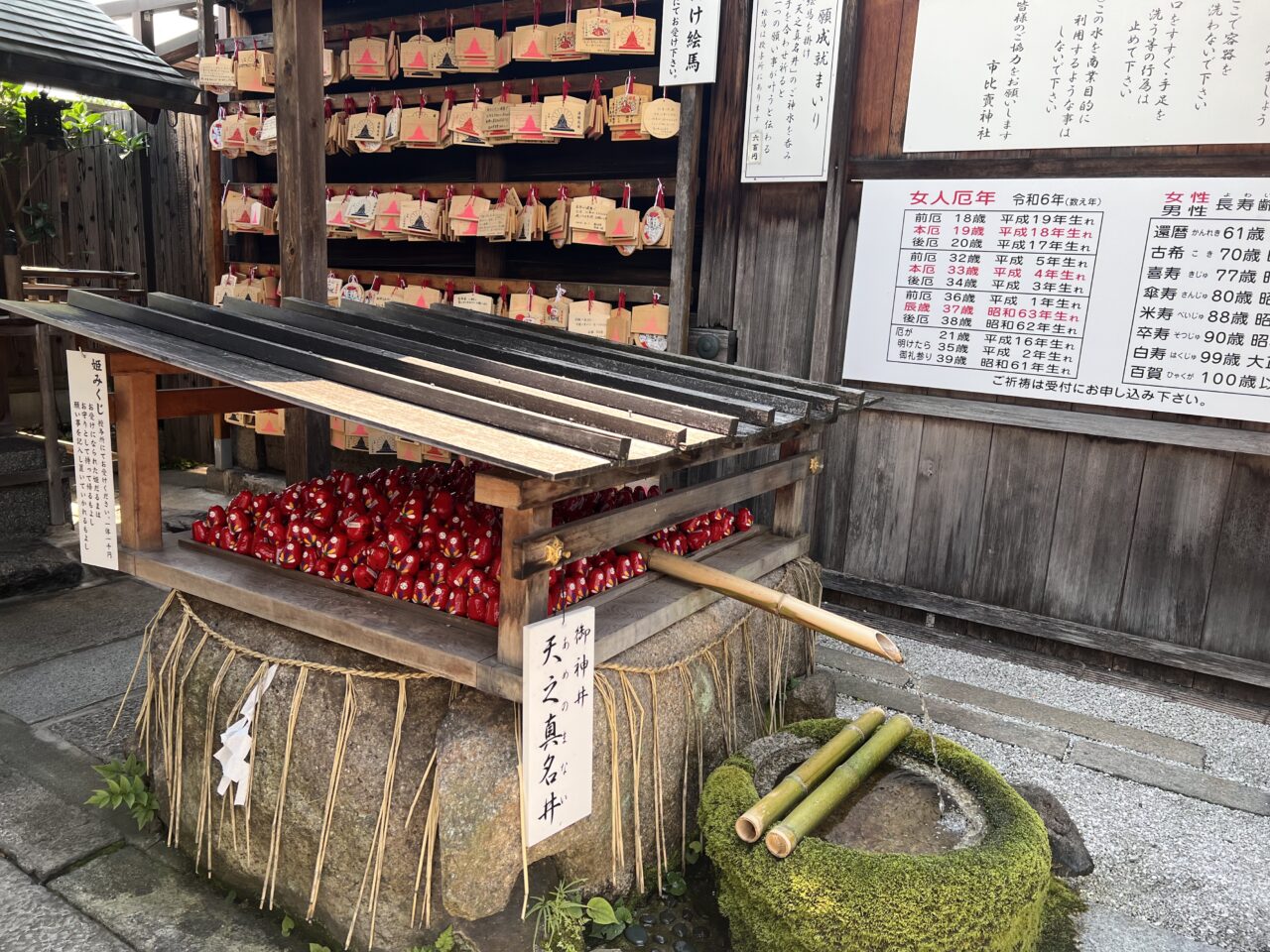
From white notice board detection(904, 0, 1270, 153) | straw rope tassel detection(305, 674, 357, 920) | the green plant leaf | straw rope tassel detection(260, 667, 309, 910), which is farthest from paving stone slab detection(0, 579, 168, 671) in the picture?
white notice board detection(904, 0, 1270, 153)

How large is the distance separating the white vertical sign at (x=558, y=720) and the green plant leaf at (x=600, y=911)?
1.16 feet

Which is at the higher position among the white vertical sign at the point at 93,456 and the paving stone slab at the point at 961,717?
the white vertical sign at the point at 93,456

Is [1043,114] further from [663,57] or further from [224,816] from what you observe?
[224,816]

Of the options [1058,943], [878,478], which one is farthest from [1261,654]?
[1058,943]

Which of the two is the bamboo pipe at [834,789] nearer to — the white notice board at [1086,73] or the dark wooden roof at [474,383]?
the dark wooden roof at [474,383]

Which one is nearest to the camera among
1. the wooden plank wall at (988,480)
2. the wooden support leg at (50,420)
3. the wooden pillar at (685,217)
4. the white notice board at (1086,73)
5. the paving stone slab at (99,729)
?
the paving stone slab at (99,729)

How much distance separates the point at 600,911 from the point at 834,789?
86 centimetres

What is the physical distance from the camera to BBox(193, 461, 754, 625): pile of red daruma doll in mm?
2986

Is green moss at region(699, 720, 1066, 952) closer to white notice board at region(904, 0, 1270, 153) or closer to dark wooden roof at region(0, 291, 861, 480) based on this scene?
dark wooden roof at region(0, 291, 861, 480)

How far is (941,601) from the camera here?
5.61 m

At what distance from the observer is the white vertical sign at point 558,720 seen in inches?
96.8

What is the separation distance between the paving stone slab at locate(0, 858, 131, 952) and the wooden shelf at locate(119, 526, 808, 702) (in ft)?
3.69

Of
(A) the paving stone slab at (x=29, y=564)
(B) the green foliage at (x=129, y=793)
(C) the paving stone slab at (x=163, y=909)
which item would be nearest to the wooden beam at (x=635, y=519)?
(C) the paving stone slab at (x=163, y=909)

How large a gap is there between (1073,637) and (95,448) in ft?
16.9
